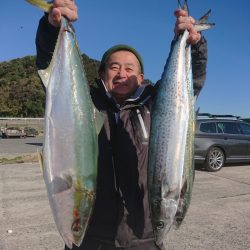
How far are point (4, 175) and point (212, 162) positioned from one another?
603 centimetres

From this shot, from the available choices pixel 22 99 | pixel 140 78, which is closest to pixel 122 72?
pixel 140 78

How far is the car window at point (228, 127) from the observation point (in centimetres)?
1399

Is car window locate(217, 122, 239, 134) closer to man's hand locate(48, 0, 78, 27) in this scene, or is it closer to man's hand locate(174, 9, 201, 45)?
man's hand locate(174, 9, 201, 45)

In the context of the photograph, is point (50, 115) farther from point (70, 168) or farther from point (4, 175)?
point (4, 175)

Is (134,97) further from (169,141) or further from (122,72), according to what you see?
(169,141)

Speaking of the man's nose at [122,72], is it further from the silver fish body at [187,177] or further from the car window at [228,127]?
the car window at [228,127]

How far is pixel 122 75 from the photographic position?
9.57ft

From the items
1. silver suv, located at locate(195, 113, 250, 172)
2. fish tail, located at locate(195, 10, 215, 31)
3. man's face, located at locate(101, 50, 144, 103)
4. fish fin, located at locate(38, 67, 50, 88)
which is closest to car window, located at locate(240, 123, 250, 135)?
silver suv, located at locate(195, 113, 250, 172)

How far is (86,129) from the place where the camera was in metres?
2.20

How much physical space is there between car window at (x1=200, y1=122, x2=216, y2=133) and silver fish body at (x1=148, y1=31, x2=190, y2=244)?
36.2 ft

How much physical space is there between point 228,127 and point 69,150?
496 inches

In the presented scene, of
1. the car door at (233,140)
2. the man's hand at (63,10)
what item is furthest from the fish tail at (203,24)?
the car door at (233,140)

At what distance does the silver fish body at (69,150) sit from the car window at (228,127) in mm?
12064

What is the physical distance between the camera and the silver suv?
13180 millimetres
